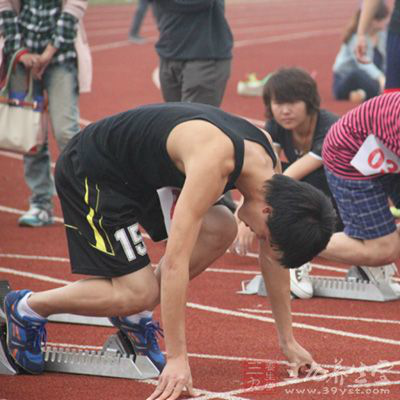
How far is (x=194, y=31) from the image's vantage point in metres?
7.96

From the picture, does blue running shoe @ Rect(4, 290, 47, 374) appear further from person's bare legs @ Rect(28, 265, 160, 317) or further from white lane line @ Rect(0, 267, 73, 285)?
white lane line @ Rect(0, 267, 73, 285)

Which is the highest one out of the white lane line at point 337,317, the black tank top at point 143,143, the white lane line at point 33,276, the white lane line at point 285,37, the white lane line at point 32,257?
the black tank top at point 143,143

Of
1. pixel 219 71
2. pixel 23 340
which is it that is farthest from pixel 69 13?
pixel 23 340

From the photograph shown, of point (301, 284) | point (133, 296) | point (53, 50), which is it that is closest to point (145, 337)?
point (133, 296)

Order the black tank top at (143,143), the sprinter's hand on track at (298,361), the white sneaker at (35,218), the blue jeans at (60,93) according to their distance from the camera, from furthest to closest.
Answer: the white sneaker at (35,218)
the blue jeans at (60,93)
the sprinter's hand on track at (298,361)
the black tank top at (143,143)

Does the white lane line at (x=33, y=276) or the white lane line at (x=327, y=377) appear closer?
the white lane line at (x=327, y=377)

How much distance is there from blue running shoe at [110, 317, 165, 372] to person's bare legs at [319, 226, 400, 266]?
1576 mm

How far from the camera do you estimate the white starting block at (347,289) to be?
6.33 metres

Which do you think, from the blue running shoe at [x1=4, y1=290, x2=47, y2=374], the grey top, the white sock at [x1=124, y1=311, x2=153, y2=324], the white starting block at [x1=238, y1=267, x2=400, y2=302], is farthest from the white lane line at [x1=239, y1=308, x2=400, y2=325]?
the grey top

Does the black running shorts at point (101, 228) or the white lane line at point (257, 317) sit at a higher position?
the black running shorts at point (101, 228)

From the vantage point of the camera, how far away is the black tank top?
4.56 m

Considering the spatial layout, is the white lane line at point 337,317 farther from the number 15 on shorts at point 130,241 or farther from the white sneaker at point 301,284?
the number 15 on shorts at point 130,241

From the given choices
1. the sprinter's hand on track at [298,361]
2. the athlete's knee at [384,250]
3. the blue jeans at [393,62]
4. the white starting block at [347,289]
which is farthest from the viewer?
the blue jeans at [393,62]

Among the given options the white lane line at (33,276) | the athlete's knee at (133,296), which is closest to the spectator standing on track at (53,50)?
the white lane line at (33,276)
